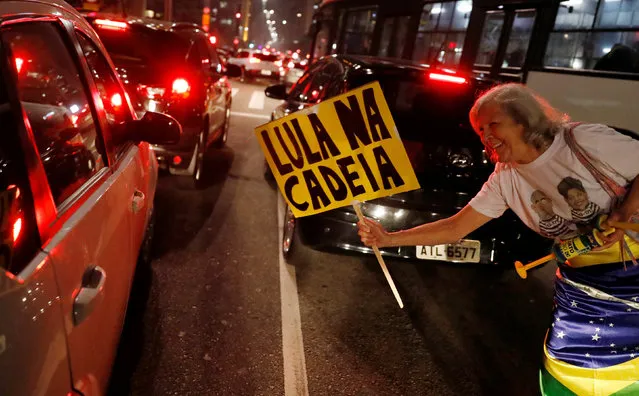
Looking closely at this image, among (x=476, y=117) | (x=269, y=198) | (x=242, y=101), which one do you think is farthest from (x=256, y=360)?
(x=242, y=101)

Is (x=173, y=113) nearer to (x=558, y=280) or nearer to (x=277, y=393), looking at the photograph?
(x=277, y=393)

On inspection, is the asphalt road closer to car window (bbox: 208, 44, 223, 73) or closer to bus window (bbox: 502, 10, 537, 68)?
car window (bbox: 208, 44, 223, 73)

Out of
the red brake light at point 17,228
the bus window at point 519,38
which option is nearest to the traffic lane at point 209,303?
the red brake light at point 17,228

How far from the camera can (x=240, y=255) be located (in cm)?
466

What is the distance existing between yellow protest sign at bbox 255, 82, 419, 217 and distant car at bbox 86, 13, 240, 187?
3451 mm

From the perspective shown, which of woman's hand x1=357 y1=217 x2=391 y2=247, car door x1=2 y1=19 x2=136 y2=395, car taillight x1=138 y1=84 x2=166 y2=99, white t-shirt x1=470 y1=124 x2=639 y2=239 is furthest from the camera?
car taillight x1=138 y1=84 x2=166 y2=99

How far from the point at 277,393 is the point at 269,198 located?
3672 millimetres

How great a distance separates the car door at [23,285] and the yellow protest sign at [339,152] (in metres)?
1.20

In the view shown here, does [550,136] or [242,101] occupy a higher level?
[550,136]

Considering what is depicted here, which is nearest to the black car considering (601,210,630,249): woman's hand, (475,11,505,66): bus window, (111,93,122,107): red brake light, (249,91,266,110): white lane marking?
(111,93,122,107): red brake light

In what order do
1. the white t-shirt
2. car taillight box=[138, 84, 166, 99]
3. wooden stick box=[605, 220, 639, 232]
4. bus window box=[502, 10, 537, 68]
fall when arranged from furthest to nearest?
1. bus window box=[502, 10, 537, 68]
2. car taillight box=[138, 84, 166, 99]
3. the white t-shirt
4. wooden stick box=[605, 220, 639, 232]

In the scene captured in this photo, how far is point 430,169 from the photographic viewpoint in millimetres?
3826

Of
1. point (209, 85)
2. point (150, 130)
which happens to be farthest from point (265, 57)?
point (150, 130)

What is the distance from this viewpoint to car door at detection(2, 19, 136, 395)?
1550 millimetres
